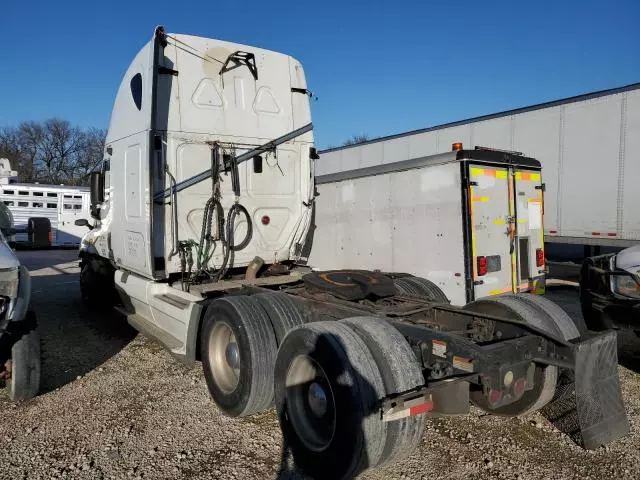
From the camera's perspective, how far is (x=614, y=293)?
16.7ft

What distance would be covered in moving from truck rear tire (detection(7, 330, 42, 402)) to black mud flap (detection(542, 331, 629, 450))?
4280 mm

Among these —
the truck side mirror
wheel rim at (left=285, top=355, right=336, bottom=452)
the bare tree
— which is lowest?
wheel rim at (left=285, top=355, right=336, bottom=452)

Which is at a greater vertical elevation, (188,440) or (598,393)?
(598,393)

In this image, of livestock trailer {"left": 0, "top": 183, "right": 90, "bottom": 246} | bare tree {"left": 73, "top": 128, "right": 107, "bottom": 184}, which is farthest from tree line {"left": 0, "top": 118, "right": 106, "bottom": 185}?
livestock trailer {"left": 0, "top": 183, "right": 90, "bottom": 246}

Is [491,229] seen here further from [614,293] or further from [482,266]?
[614,293]

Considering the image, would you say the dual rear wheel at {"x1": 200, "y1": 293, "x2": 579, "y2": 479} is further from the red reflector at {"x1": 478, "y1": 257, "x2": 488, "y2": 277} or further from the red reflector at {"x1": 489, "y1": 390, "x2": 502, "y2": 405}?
the red reflector at {"x1": 478, "y1": 257, "x2": 488, "y2": 277}

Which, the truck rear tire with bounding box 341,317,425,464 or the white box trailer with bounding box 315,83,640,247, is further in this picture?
the white box trailer with bounding box 315,83,640,247

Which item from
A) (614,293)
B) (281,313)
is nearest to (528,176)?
(614,293)

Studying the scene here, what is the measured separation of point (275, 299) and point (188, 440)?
1331 mm

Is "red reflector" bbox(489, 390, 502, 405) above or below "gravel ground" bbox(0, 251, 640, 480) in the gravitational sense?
above

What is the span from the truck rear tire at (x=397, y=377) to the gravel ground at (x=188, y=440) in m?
0.54

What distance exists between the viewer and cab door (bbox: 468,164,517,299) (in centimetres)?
586

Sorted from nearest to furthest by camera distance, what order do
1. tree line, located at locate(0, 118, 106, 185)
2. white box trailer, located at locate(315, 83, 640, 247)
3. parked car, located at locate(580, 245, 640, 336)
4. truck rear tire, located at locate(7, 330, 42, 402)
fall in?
truck rear tire, located at locate(7, 330, 42, 402), parked car, located at locate(580, 245, 640, 336), white box trailer, located at locate(315, 83, 640, 247), tree line, located at locate(0, 118, 106, 185)

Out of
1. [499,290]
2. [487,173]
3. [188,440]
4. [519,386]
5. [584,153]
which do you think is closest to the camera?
[519,386]
